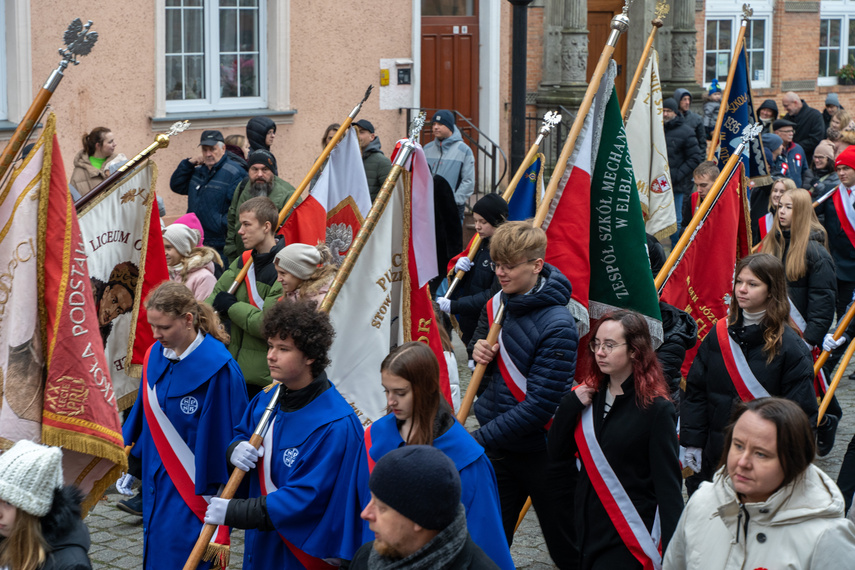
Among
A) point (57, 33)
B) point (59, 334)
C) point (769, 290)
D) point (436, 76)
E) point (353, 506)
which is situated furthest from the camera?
point (436, 76)

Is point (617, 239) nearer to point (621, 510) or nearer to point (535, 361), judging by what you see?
point (535, 361)

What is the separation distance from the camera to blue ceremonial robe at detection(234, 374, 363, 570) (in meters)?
4.02

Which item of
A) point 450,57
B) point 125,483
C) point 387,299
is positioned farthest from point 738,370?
point 450,57

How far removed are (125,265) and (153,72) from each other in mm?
7175

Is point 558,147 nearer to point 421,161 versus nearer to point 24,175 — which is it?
point 421,161

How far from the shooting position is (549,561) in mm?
5801

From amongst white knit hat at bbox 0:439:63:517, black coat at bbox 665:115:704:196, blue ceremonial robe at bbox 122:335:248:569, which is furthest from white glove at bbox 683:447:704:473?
black coat at bbox 665:115:704:196

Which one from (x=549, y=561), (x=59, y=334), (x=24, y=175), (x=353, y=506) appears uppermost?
(x=24, y=175)

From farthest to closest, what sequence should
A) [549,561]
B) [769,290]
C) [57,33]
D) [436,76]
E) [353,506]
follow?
[436,76]
[57,33]
[549,561]
[769,290]
[353,506]

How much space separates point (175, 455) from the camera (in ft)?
15.4

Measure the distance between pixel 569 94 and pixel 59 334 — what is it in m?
13.6

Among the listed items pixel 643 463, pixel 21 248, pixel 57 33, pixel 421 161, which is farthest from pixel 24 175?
pixel 57 33

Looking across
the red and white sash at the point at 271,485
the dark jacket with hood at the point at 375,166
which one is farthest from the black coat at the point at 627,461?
the dark jacket with hood at the point at 375,166

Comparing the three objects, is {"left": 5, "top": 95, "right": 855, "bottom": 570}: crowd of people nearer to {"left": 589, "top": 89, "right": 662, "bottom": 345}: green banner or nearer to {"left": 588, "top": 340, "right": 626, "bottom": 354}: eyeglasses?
{"left": 588, "top": 340, "right": 626, "bottom": 354}: eyeglasses
